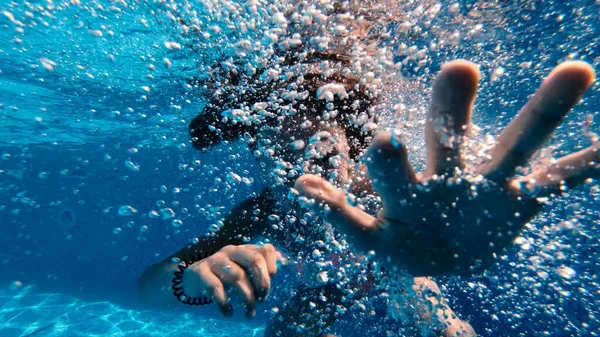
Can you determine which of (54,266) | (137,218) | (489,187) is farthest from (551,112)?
(137,218)

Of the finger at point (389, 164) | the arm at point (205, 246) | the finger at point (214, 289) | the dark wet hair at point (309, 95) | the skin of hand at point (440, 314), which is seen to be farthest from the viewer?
the dark wet hair at point (309, 95)

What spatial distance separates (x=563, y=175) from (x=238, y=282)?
69.3 inches

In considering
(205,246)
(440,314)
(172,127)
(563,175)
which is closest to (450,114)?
(563,175)

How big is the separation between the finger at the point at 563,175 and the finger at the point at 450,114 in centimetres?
40

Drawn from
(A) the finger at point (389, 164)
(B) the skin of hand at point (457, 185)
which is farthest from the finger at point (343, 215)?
(A) the finger at point (389, 164)

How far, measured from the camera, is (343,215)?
1.80 meters

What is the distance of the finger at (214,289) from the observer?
1.62 m

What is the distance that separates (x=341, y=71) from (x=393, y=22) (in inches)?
28.3

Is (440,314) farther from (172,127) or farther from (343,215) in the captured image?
(172,127)

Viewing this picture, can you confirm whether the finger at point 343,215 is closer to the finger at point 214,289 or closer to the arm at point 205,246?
the finger at point 214,289

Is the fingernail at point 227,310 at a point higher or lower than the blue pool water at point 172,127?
lower

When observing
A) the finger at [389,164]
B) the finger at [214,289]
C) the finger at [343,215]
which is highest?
the finger at [389,164]

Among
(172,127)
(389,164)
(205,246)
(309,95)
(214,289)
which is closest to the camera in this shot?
(389,164)

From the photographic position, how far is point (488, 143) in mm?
1579
